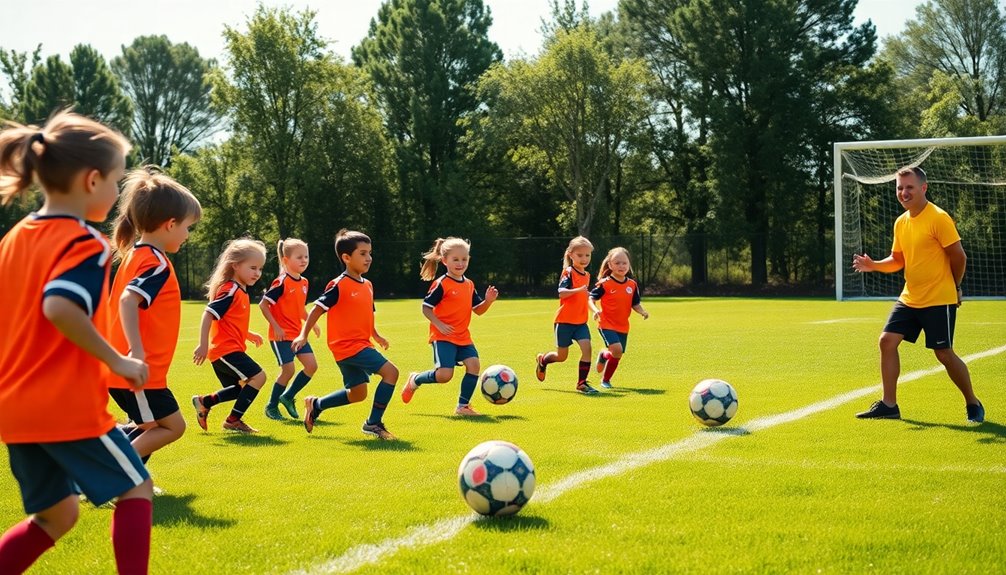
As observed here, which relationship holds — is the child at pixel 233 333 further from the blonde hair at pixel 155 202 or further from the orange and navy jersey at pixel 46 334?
the orange and navy jersey at pixel 46 334

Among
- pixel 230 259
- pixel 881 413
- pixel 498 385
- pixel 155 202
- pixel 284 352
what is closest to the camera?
pixel 155 202

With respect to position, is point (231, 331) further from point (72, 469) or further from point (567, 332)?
Answer: point (72, 469)

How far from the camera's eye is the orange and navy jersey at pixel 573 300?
11.3 meters

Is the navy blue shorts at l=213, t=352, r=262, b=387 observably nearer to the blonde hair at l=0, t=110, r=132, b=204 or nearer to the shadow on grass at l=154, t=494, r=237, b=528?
the shadow on grass at l=154, t=494, r=237, b=528

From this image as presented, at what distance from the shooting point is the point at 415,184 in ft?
168

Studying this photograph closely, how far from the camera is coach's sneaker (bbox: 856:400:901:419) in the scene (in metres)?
8.09

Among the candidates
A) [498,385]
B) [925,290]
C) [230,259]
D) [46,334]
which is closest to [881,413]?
[925,290]

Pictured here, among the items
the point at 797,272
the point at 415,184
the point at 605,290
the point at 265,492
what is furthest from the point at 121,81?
the point at 265,492

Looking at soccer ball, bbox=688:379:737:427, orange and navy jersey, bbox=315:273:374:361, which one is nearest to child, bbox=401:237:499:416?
orange and navy jersey, bbox=315:273:374:361

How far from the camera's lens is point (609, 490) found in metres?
5.50

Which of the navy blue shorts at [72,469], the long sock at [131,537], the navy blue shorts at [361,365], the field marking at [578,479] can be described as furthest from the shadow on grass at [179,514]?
the navy blue shorts at [361,365]

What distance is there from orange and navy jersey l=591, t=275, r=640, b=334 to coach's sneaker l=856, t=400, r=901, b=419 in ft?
12.1

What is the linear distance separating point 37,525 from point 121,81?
2879 inches

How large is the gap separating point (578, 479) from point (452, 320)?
3.90 m
